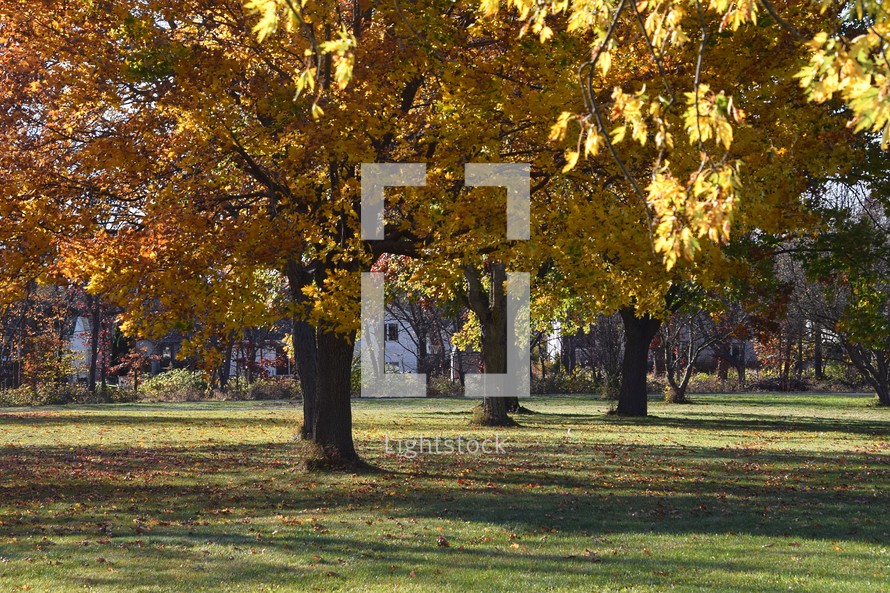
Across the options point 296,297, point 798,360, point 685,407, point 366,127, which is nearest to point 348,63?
point 366,127

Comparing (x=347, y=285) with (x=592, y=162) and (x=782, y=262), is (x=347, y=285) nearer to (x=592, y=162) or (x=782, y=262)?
(x=592, y=162)

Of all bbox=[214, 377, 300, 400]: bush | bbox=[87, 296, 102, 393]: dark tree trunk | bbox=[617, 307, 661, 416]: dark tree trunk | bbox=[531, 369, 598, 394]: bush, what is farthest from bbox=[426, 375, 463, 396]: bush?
bbox=[617, 307, 661, 416]: dark tree trunk

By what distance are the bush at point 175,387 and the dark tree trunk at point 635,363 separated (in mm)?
21162

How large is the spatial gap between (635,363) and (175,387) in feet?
73.5

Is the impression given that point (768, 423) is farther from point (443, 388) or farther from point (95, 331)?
point (95, 331)

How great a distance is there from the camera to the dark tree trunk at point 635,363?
2875cm

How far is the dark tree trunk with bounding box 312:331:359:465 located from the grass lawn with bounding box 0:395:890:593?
0.56 metres

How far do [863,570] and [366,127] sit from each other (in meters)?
7.24

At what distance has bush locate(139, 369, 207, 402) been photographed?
41250mm

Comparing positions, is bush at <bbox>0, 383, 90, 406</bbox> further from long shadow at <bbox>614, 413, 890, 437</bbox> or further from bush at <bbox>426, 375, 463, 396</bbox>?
long shadow at <bbox>614, 413, 890, 437</bbox>

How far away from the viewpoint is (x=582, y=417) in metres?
28.9

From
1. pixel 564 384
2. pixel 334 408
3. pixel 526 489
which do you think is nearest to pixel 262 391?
pixel 564 384

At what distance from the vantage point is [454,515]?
35.6ft

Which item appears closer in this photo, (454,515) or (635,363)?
(454,515)
